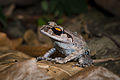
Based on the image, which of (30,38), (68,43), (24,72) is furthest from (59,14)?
(24,72)

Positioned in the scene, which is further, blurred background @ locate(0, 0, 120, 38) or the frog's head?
blurred background @ locate(0, 0, 120, 38)

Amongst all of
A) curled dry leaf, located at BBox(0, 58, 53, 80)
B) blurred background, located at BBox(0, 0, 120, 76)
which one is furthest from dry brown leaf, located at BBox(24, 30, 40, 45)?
Result: curled dry leaf, located at BBox(0, 58, 53, 80)

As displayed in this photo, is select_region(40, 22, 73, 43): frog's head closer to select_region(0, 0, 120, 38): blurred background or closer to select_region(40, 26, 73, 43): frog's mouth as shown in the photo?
select_region(40, 26, 73, 43): frog's mouth

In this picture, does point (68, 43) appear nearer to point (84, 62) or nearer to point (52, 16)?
point (84, 62)

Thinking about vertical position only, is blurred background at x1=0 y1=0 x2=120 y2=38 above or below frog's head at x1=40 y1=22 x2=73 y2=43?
above

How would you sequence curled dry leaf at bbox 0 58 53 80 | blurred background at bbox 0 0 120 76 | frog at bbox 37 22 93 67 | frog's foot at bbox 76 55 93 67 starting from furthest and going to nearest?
blurred background at bbox 0 0 120 76 < frog at bbox 37 22 93 67 < frog's foot at bbox 76 55 93 67 < curled dry leaf at bbox 0 58 53 80

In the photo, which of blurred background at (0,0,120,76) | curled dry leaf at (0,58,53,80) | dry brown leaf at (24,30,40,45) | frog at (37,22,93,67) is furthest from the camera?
blurred background at (0,0,120,76)

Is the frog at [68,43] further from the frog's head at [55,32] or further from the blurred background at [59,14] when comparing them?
the blurred background at [59,14]

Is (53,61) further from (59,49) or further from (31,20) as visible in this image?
(31,20)

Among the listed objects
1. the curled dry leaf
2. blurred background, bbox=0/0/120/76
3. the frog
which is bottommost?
the curled dry leaf
